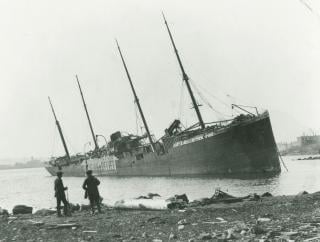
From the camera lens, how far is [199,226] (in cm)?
877

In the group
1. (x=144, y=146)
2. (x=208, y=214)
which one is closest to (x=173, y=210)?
(x=208, y=214)

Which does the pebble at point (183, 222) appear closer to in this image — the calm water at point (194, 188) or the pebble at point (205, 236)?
the pebble at point (205, 236)

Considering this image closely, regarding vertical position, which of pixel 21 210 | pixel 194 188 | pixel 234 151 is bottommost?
pixel 194 188

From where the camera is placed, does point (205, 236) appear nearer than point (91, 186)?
Yes

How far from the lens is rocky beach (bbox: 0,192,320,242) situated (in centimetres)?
747

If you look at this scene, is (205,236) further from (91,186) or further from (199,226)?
(91,186)

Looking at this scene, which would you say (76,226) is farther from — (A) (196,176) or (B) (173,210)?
(A) (196,176)

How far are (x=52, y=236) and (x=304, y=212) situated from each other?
225 inches

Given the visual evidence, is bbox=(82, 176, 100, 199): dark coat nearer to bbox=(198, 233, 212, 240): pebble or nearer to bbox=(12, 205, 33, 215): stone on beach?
bbox=(12, 205, 33, 215): stone on beach

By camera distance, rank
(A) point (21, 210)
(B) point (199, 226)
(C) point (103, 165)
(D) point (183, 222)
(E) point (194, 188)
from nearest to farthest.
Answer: (B) point (199, 226) → (D) point (183, 222) → (A) point (21, 210) → (E) point (194, 188) → (C) point (103, 165)

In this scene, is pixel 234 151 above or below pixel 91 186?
below

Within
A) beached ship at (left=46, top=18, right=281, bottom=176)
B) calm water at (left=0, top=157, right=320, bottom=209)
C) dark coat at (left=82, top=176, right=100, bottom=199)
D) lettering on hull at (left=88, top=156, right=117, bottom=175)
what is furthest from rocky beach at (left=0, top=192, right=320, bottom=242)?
lettering on hull at (left=88, top=156, right=117, bottom=175)

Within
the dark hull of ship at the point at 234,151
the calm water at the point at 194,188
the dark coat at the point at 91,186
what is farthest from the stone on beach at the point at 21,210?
the dark hull of ship at the point at 234,151

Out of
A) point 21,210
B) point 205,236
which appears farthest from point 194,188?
point 205,236
